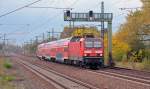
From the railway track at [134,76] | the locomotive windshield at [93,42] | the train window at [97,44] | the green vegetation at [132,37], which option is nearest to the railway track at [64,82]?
the railway track at [134,76]

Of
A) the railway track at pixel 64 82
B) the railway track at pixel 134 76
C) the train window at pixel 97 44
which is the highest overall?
the train window at pixel 97 44

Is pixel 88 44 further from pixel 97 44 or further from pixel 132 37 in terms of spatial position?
pixel 132 37

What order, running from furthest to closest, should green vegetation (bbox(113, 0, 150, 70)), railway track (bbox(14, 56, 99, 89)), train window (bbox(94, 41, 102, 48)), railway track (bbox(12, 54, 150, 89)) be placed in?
green vegetation (bbox(113, 0, 150, 70)) < train window (bbox(94, 41, 102, 48)) < railway track (bbox(12, 54, 150, 89)) < railway track (bbox(14, 56, 99, 89))

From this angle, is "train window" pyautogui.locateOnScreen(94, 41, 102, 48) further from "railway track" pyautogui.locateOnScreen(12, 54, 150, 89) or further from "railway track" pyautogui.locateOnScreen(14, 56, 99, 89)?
"railway track" pyautogui.locateOnScreen(14, 56, 99, 89)

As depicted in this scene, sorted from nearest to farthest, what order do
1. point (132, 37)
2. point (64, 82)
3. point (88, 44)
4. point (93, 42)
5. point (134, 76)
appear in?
point (64, 82) → point (134, 76) → point (88, 44) → point (93, 42) → point (132, 37)

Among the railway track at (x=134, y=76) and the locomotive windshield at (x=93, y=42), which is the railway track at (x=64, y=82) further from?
the locomotive windshield at (x=93, y=42)

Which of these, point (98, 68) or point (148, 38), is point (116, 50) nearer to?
point (148, 38)

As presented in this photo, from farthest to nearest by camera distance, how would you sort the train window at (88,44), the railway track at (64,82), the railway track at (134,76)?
the train window at (88,44) < the railway track at (134,76) < the railway track at (64,82)

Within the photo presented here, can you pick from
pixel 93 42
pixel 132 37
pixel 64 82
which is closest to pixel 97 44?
pixel 93 42

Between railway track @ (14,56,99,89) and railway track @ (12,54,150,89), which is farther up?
railway track @ (12,54,150,89)

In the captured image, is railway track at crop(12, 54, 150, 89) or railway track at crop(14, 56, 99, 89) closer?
railway track at crop(14, 56, 99, 89)

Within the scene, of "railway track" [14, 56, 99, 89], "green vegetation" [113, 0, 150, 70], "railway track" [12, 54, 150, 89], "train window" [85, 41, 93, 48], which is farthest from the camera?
"green vegetation" [113, 0, 150, 70]

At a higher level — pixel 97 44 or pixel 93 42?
pixel 93 42

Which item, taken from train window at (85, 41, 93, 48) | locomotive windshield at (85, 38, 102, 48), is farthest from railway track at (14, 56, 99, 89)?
locomotive windshield at (85, 38, 102, 48)
